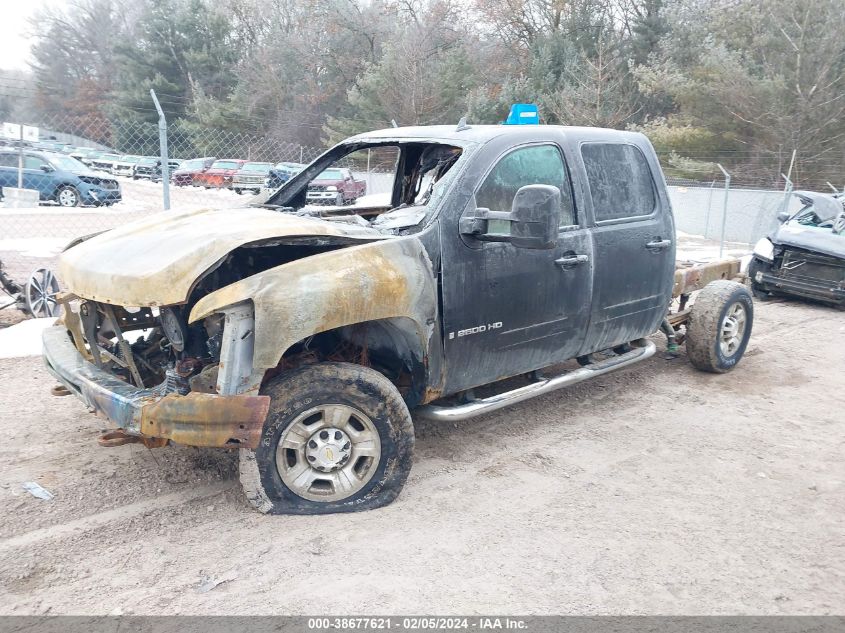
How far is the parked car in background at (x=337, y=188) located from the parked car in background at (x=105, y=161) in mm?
16602

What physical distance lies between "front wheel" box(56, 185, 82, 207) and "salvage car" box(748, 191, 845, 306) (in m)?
16.4

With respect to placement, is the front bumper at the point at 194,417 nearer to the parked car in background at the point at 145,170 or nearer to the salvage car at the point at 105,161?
the parked car in background at the point at 145,170

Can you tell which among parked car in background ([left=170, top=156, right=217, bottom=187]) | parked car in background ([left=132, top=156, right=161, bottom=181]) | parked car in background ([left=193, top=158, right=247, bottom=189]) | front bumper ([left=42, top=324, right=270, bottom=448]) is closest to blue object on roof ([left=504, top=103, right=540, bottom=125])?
front bumper ([left=42, top=324, right=270, bottom=448])

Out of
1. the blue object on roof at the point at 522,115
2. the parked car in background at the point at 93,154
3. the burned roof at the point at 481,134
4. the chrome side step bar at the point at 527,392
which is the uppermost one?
the parked car in background at the point at 93,154

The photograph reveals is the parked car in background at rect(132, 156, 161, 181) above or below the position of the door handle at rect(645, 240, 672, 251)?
above

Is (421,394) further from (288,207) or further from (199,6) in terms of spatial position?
(199,6)

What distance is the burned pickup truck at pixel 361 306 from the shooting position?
3342 millimetres

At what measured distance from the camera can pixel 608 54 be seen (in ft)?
97.6

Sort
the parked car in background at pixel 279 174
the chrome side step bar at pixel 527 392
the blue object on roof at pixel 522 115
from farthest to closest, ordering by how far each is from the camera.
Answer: the parked car in background at pixel 279 174 → the blue object on roof at pixel 522 115 → the chrome side step bar at pixel 527 392

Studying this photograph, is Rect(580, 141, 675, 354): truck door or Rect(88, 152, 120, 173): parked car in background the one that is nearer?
Rect(580, 141, 675, 354): truck door

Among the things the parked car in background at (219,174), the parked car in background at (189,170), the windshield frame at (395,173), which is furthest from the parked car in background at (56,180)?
the windshield frame at (395,173)

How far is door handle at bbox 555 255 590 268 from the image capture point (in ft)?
14.7

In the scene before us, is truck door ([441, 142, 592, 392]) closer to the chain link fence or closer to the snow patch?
the chain link fence

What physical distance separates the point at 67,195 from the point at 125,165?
10.8 meters
